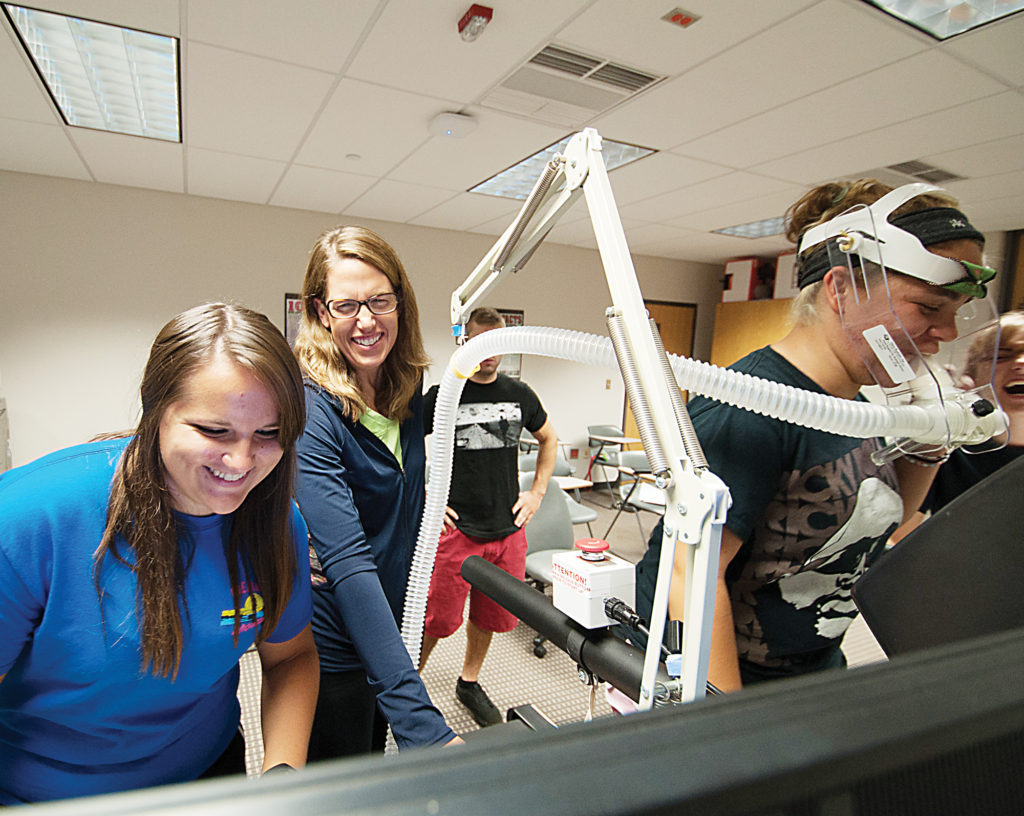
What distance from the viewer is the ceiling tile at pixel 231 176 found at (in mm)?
3512

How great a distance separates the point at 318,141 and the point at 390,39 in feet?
3.96

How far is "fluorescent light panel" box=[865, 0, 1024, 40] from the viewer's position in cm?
188

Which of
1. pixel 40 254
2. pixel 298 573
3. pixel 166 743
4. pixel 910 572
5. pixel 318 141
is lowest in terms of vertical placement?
pixel 166 743

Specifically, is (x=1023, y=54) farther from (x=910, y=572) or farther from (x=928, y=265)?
(x=910, y=572)

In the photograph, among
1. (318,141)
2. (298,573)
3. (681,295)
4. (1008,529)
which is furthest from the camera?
(681,295)

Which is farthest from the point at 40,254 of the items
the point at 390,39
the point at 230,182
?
the point at 390,39

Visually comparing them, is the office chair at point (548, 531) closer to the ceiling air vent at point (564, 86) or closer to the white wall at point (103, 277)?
the ceiling air vent at point (564, 86)

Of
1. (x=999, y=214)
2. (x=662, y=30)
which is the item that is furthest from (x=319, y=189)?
(x=999, y=214)

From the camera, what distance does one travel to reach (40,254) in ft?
13.3

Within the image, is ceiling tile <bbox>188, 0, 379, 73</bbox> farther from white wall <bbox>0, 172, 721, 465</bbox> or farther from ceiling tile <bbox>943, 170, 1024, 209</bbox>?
ceiling tile <bbox>943, 170, 1024, 209</bbox>

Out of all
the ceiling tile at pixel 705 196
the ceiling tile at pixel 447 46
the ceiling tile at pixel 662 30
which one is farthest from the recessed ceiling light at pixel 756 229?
the ceiling tile at pixel 447 46

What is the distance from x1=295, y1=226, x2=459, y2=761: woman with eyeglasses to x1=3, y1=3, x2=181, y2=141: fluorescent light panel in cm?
180

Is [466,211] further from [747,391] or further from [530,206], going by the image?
[747,391]

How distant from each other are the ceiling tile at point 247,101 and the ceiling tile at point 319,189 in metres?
0.43
